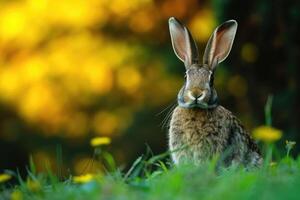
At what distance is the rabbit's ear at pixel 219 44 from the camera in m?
6.93

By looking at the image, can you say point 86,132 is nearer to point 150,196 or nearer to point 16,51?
point 16,51

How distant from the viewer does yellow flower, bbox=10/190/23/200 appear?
493cm

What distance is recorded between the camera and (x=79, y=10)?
16547 millimetres

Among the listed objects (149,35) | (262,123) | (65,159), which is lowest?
(65,159)

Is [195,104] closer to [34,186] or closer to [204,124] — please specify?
[204,124]

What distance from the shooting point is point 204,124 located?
6.75m

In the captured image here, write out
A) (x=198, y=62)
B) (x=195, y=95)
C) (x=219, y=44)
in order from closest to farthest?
(x=195, y=95)
(x=198, y=62)
(x=219, y=44)

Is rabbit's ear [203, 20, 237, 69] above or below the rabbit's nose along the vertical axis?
above

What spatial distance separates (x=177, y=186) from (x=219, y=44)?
2454 mm

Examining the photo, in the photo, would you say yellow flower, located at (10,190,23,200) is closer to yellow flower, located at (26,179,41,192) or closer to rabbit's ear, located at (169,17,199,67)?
yellow flower, located at (26,179,41,192)

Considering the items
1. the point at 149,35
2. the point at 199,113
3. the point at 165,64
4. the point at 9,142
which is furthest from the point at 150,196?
the point at 9,142

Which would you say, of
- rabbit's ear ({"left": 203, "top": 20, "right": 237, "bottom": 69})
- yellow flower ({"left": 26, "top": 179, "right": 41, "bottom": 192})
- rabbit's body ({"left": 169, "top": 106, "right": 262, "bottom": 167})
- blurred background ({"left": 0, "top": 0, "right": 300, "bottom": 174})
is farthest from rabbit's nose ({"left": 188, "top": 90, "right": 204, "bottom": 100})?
blurred background ({"left": 0, "top": 0, "right": 300, "bottom": 174})

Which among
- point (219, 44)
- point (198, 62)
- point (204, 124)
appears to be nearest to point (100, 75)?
point (219, 44)

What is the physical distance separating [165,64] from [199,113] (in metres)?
7.45
